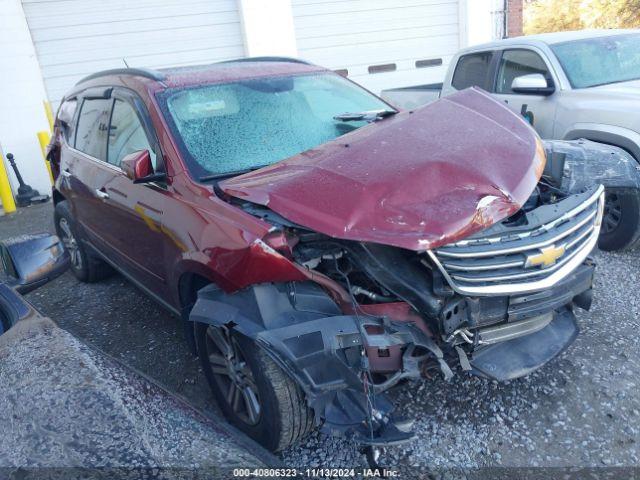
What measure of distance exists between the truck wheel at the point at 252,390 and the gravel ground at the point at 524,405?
0.24m

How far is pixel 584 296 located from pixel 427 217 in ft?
Result: 3.95

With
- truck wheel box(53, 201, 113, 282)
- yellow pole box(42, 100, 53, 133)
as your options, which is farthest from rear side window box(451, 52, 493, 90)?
yellow pole box(42, 100, 53, 133)

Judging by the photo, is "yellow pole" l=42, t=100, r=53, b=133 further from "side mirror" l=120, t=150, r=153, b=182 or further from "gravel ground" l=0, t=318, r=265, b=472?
"gravel ground" l=0, t=318, r=265, b=472

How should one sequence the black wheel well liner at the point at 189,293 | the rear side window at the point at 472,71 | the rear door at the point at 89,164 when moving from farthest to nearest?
the rear side window at the point at 472,71, the rear door at the point at 89,164, the black wheel well liner at the point at 189,293

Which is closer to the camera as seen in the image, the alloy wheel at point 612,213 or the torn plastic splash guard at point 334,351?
the torn plastic splash guard at point 334,351

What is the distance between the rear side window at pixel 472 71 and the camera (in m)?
6.29

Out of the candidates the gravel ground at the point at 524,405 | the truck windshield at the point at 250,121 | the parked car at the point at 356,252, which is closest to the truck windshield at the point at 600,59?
the gravel ground at the point at 524,405

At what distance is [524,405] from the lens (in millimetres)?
2887

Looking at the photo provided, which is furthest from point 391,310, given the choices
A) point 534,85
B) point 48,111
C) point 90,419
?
point 48,111

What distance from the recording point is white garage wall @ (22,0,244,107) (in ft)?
28.5

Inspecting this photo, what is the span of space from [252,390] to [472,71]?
516 cm

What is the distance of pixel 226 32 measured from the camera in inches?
365

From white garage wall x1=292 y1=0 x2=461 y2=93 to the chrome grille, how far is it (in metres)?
7.84

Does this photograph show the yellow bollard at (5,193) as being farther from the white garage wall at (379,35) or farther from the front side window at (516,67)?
the front side window at (516,67)
